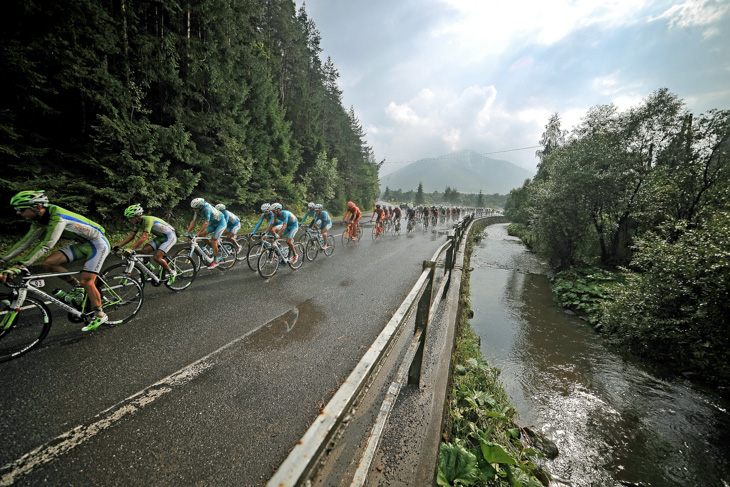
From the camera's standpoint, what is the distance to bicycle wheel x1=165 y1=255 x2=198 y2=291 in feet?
18.7

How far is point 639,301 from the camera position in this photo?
21.8 ft

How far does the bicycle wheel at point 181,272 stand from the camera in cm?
571

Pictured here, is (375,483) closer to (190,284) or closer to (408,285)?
(408,285)

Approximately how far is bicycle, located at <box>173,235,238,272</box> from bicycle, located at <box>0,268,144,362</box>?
183 centimetres

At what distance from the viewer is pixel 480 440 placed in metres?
2.58

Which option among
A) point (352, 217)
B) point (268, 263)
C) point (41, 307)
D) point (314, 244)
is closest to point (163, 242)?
point (41, 307)

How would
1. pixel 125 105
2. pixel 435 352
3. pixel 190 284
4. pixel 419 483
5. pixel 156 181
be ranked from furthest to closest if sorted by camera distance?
pixel 156 181
pixel 125 105
pixel 190 284
pixel 435 352
pixel 419 483

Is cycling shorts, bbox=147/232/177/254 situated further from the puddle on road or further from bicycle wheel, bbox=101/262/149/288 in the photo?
the puddle on road

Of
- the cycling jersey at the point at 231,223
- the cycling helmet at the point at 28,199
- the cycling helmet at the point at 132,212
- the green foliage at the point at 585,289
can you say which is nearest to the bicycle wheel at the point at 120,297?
the cycling helmet at the point at 132,212

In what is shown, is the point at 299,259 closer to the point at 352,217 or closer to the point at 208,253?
the point at 208,253

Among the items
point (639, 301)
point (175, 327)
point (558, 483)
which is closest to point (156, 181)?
point (175, 327)

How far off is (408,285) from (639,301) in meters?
5.99

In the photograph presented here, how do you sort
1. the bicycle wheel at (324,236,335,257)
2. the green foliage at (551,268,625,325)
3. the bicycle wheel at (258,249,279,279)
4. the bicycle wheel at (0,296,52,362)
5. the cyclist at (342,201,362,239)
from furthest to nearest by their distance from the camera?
the cyclist at (342,201,362,239) → the bicycle wheel at (324,236,335,257) → the green foliage at (551,268,625,325) → the bicycle wheel at (258,249,279,279) → the bicycle wheel at (0,296,52,362)

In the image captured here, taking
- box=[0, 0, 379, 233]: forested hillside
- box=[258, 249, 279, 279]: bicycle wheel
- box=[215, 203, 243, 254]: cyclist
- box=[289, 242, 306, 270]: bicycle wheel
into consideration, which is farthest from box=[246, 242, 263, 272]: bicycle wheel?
box=[0, 0, 379, 233]: forested hillside
